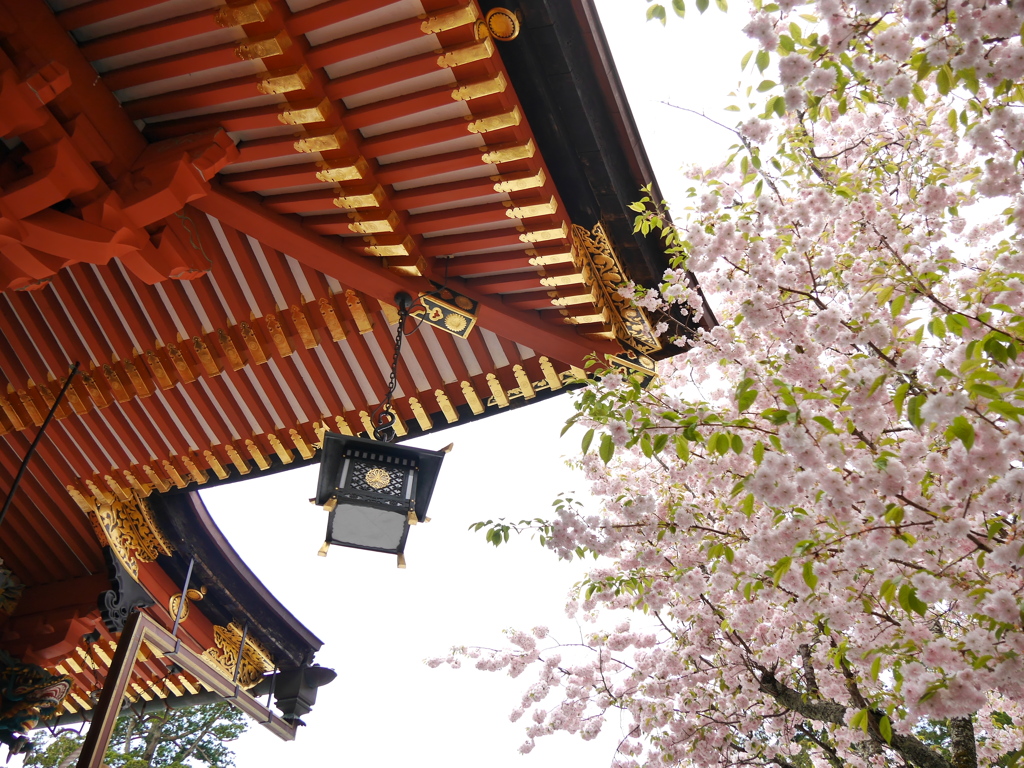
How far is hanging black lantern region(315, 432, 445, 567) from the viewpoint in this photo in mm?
3604

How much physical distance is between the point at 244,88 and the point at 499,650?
191 inches

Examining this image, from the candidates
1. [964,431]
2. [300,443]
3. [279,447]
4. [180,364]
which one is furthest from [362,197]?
[964,431]

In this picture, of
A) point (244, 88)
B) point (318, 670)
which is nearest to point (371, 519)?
point (244, 88)

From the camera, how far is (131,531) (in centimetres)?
541

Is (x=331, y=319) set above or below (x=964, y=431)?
above

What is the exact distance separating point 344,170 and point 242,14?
2.50 ft

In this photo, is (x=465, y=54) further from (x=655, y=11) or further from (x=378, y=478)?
(x=378, y=478)

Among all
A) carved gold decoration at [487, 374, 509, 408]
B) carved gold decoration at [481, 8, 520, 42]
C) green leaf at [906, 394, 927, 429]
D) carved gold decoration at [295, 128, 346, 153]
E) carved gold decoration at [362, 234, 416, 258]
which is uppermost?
carved gold decoration at [481, 8, 520, 42]

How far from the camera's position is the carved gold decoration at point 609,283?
150 inches

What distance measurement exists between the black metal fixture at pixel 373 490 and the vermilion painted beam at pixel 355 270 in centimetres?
86

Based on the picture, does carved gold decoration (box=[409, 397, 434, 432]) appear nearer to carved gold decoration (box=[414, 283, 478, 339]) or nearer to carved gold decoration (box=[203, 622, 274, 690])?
carved gold decoration (box=[414, 283, 478, 339])

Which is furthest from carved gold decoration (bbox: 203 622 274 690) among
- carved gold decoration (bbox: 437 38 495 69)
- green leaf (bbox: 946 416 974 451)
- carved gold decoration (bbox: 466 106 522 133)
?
green leaf (bbox: 946 416 974 451)

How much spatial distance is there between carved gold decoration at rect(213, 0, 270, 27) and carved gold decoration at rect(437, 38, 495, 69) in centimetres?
72

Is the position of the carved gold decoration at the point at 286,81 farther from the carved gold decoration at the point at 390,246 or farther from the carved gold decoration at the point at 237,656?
the carved gold decoration at the point at 237,656
